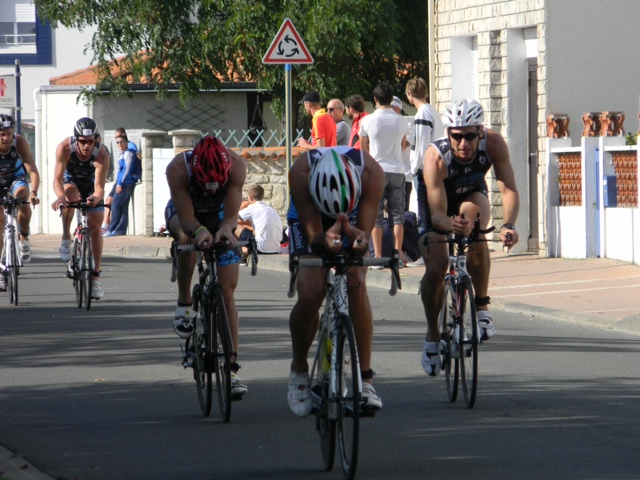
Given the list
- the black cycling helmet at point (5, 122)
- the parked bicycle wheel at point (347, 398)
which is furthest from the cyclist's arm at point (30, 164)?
the parked bicycle wheel at point (347, 398)

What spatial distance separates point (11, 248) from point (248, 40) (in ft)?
47.5

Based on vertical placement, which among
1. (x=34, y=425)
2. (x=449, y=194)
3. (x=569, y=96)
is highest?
(x=569, y=96)

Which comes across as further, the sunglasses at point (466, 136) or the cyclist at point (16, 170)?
the cyclist at point (16, 170)

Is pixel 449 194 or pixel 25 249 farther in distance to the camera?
pixel 25 249

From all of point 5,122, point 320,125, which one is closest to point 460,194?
point 5,122

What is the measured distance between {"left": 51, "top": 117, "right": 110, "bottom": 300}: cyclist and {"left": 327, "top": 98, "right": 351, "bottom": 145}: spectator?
19.6 feet

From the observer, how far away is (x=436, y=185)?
898 cm

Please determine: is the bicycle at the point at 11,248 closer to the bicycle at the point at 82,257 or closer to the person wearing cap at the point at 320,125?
the bicycle at the point at 82,257

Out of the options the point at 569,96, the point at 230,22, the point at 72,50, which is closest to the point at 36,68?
the point at 72,50

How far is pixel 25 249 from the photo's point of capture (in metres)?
15.4

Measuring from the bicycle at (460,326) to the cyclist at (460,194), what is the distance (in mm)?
101

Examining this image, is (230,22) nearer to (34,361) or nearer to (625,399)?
(34,361)

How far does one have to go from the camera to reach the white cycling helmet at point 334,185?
6.88 metres

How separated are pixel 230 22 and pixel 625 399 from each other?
69.0 feet
